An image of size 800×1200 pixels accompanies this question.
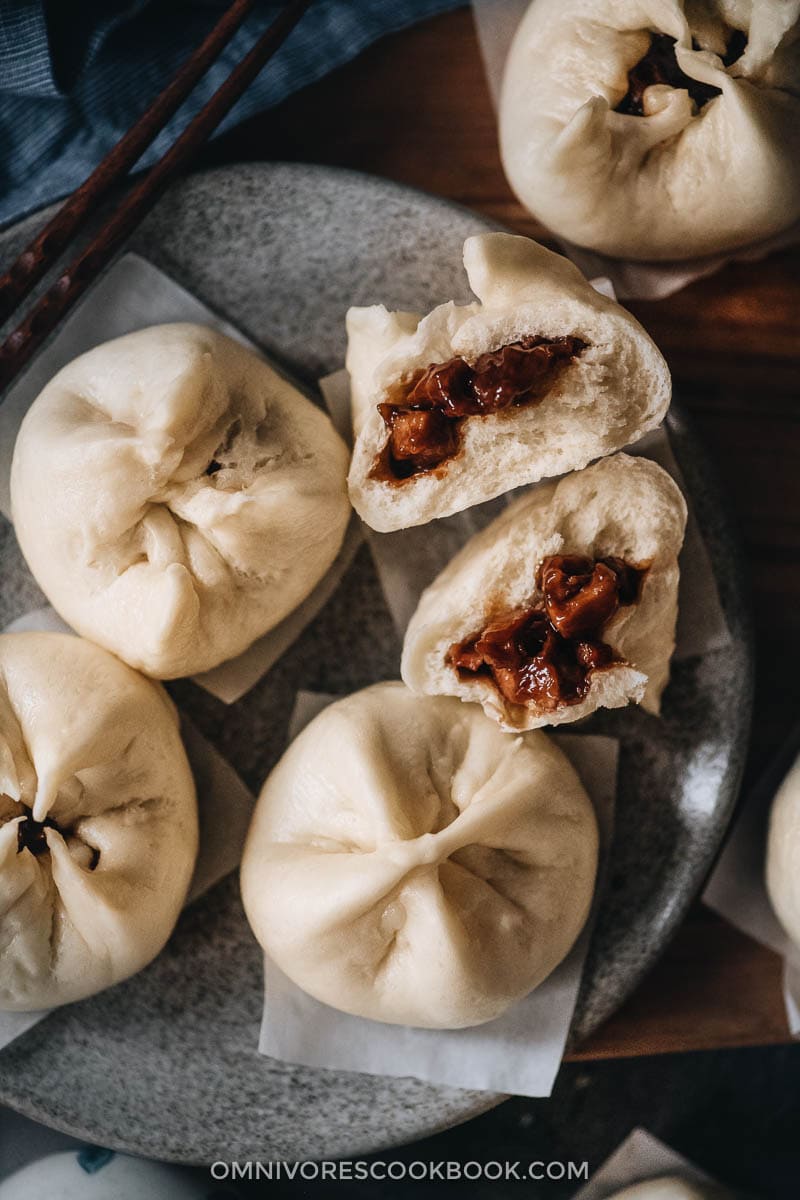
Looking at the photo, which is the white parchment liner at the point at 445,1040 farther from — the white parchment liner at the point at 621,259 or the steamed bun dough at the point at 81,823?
the white parchment liner at the point at 621,259

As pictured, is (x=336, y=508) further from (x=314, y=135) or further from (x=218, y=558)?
(x=314, y=135)

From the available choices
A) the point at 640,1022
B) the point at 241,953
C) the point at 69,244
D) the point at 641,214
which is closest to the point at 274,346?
the point at 69,244

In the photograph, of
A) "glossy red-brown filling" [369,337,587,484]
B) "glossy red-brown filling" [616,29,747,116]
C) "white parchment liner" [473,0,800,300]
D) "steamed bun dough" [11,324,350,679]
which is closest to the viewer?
"glossy red-brown filling" [369,337,587,484]

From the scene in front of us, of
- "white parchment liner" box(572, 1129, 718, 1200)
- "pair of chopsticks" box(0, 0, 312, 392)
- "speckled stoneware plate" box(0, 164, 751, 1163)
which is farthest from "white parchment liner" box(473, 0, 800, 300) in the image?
"white parchment liner" box(572, 1129, 718, 1200)

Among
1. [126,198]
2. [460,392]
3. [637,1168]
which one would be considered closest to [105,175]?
[126,198]

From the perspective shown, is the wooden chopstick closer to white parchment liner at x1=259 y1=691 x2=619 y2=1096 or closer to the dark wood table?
the dark wood table
